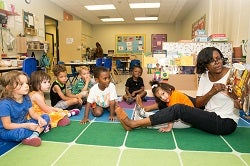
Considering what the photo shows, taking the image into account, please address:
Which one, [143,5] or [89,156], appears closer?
[89,156]

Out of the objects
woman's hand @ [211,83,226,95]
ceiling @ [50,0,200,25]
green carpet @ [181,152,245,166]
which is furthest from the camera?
ceiling @ [50,0,200,25]

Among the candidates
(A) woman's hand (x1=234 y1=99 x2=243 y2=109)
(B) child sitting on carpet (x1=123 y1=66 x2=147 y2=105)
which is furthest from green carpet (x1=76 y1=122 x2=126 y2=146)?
(B) child sitting on carpet (x1=123 y1=66 x2=147 y2=105)

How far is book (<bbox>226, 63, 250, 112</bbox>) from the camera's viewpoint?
1.53 meters

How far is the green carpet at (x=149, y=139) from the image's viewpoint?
168 cm

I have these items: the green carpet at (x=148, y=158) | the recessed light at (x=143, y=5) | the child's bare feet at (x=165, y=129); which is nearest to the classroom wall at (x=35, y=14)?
the recessed light at (x=143, y=5)

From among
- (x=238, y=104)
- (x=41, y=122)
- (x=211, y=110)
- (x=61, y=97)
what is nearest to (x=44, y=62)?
(x=61, y=97)

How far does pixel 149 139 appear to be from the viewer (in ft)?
5.87

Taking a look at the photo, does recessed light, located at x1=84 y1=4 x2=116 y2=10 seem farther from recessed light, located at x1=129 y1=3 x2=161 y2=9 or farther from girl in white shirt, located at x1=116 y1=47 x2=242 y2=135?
girl in white shirt, located at x1=116 y1=47 x2=242 y2=135

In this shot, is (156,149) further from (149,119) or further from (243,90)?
A: (243,90)

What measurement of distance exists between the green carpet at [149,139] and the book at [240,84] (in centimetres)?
61

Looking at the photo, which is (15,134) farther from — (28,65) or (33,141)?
(28,65)

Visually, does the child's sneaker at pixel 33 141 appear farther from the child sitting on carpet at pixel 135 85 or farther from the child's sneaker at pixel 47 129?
the child sitting on carpet at pixel 135 85

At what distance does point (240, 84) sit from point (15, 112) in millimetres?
1740

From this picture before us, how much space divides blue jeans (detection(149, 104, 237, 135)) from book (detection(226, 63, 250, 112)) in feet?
0.75
